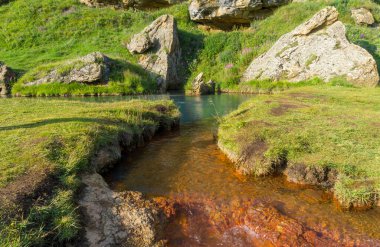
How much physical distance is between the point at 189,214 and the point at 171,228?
25.2 inches

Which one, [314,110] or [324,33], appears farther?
[324,33]

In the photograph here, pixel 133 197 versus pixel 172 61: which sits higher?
pixel 172 61

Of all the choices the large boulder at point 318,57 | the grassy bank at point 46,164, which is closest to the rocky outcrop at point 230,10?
the large boulder at point 318,57

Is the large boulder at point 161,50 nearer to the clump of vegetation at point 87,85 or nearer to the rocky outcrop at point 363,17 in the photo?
the clump of vegetation at point 87,85

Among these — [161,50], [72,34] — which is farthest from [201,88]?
[72,34]

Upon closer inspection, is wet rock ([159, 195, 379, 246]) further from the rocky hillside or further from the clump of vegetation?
the clump of vegetation

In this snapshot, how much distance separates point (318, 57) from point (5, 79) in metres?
29.8

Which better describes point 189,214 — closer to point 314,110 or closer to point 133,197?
point 133,197

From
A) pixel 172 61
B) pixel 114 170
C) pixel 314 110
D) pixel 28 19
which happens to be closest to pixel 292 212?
pixel 114 170

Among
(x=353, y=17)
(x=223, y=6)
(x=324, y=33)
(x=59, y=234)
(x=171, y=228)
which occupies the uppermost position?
(x=223, y=6)

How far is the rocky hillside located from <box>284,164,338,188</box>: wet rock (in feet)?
62.6

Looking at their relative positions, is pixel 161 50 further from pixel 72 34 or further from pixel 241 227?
pixel 241 227

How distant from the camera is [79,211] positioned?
6266 millimetres

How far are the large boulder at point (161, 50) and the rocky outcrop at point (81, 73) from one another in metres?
5.98
